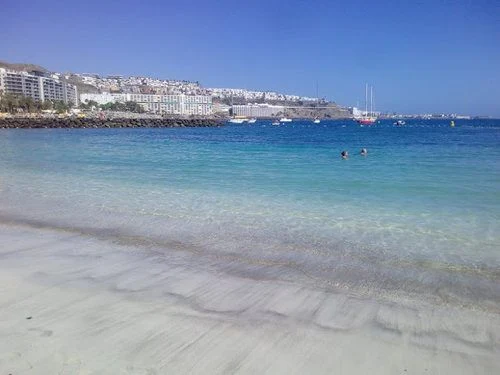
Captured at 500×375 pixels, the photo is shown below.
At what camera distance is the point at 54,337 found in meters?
3.80

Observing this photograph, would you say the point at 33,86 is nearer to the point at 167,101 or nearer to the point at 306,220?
the point at 167,101

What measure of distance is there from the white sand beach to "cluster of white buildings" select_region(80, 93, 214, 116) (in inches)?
7109

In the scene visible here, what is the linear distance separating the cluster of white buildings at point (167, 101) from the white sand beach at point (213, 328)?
592 ft

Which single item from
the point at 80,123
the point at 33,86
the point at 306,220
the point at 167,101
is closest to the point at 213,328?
the point at 306,220

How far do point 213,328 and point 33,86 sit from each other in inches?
6773

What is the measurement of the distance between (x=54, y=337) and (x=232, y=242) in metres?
3.74

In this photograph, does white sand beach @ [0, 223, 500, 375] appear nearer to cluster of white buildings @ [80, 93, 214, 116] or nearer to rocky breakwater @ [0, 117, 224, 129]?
rocky breakwater @ [0, 117, 224, 129]

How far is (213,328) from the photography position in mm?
4031

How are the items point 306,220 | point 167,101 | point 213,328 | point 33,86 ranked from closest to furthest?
point 213,328, point 306,220, point 33,86, point 167,101

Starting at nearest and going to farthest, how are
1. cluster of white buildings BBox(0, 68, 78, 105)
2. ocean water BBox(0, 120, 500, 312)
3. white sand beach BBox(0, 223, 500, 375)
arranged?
white sand beach BBox(0, 223, 500, 375), ocean water BBox(0, 120, 500, 312), cluster of white buildings BBox(0, 68, 78, 105)

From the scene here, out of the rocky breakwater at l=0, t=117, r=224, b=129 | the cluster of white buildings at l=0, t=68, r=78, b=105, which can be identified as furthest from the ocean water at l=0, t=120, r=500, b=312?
the cluster of white buildings at l=0, t=68, r=78, b=105

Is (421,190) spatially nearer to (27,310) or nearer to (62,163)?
(27,310)

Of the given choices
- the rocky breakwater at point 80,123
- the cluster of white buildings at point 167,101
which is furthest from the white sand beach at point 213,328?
the cluster of white buildings at point 167,101

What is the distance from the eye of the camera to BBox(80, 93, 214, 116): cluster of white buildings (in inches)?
7224
